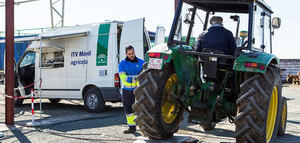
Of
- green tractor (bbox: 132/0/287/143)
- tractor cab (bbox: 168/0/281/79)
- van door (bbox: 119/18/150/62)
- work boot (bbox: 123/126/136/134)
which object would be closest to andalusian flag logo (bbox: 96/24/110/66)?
van door (bbox: 119/18/150/62)

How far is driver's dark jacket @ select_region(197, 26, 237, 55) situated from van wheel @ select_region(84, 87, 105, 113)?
17.7 feet

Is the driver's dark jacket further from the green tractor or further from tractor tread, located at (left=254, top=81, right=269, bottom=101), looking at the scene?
tractor tread, located at (left=254, top=81, right=269, bottom=101)

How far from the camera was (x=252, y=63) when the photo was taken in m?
4.56

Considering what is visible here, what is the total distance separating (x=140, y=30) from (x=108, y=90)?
6.79ft

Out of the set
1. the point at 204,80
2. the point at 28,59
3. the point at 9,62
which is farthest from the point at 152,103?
the point at 28,59

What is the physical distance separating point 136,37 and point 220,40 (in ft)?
15.0

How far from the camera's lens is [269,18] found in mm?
6137

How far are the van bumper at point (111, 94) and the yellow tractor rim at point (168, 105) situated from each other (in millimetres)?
4230

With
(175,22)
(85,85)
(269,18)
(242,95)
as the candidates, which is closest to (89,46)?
(85,85)

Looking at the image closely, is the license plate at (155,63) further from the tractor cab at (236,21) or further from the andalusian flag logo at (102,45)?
the andalusian flag logo at (102,45)

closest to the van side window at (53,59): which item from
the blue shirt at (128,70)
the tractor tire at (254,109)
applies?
the blue shirt at (128,70)

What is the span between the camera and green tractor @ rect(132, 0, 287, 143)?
481 centimetres

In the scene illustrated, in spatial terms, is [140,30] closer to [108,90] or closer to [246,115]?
[108,90]

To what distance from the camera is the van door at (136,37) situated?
953cm
